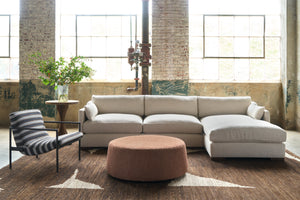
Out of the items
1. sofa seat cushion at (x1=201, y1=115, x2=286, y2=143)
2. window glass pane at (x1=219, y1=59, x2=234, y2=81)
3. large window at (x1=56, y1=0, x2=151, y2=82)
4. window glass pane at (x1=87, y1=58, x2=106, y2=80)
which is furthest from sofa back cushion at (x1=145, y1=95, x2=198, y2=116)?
window glass pane at (x1=87, y1=58, x2=106, y2=80)

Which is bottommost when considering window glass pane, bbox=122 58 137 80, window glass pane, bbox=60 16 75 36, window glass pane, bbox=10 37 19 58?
window glass pane, bbox=122 58 137 80

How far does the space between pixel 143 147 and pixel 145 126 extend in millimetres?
1561

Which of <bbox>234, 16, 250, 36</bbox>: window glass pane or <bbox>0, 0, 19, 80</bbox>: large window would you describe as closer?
<bbox>234, 16, 250, 36</bbox>: window glass pane

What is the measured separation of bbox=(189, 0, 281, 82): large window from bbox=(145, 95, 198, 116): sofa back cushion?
2.16 m

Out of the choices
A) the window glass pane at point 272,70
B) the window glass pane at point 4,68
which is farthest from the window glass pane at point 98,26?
the window glass pane at point 272,70

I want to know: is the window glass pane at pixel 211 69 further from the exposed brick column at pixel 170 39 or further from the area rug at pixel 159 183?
the area rug at pixel 159 183

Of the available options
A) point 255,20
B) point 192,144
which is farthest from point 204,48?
point 192,144

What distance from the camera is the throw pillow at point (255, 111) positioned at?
482 centimetres

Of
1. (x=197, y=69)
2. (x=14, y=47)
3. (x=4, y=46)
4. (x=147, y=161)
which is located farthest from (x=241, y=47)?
(x=4, y=46)

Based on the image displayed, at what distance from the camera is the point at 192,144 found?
15.9 feet

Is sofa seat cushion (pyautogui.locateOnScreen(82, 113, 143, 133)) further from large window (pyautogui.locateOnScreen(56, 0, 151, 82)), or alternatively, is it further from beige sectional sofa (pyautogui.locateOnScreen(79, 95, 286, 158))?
large window (pyautogui.locateOnScreen(56, 0, 151, 82))

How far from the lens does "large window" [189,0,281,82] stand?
294 inches

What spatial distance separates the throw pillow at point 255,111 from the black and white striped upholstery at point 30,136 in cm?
294

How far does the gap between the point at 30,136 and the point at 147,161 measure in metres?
1.62
